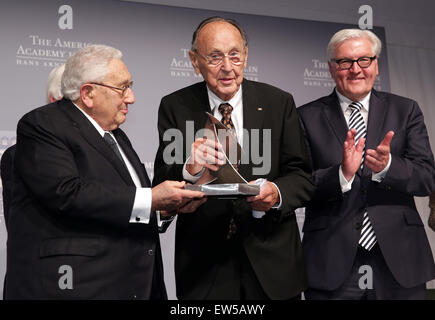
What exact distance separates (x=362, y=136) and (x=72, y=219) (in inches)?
60.7

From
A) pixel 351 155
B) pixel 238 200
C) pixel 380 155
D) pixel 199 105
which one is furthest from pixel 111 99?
pixel 380 155

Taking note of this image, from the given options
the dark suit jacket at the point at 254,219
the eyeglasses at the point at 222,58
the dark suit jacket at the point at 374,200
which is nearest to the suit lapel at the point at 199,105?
the dark suit jacket at the point at 254,219

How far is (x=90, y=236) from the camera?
232 centimetres

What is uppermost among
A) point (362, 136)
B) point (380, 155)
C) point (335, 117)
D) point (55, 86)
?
point (55, 86)

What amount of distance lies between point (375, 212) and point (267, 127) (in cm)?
73

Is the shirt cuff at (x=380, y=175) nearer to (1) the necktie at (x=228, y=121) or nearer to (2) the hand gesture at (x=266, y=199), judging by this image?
(2) the hand gesture at (x=266, y=199)

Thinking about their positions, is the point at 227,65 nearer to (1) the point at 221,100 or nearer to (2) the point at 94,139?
(1) the point at 221,100

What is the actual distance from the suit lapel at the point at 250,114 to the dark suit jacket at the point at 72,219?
511 millimetres

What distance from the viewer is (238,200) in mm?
2539

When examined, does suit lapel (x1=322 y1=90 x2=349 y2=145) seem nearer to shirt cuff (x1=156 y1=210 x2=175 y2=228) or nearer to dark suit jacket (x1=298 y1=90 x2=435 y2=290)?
dark suit jacket (x1=298 y1=90 x2=435 y2=290)

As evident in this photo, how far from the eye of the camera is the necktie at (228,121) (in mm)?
2504

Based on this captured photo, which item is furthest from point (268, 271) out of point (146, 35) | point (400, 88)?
point (400, 88)

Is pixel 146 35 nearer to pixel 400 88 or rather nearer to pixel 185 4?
pixel 185 4

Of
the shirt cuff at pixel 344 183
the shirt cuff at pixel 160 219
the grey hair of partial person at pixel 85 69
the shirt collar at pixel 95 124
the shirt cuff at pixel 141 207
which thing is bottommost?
the shirt cuff at pixel 160 219
